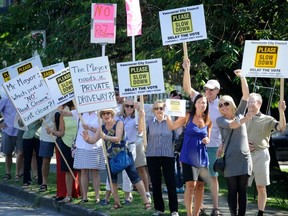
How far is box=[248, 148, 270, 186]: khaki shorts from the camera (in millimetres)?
10953

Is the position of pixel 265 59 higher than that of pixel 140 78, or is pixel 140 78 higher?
pixel 265 59

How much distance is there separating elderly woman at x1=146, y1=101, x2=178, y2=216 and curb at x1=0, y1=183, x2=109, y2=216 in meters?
0.97

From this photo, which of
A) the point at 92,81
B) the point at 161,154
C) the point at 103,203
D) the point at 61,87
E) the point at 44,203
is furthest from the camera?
the point at 44,203

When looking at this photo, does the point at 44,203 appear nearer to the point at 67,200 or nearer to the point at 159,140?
the point at 67,200

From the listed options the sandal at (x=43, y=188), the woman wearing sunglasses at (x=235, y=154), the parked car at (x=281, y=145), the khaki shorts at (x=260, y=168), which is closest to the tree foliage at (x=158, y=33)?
the khaki shorts at (x=260, y=168)

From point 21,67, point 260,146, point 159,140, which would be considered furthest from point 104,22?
point 260,146

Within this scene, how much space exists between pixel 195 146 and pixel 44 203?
416 cm

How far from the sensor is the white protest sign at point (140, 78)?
1220 cm

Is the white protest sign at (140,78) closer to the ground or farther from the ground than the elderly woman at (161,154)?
farther from the ground

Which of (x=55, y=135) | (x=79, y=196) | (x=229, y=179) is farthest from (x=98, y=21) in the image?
(x=229, y=179)

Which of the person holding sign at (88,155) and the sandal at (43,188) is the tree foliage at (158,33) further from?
the sandal at (43,188)

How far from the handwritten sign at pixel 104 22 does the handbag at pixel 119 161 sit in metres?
2.06

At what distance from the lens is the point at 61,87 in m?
13.0

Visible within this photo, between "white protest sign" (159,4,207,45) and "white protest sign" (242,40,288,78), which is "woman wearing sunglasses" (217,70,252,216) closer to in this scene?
"white protest sign" (242,40,288,78)
